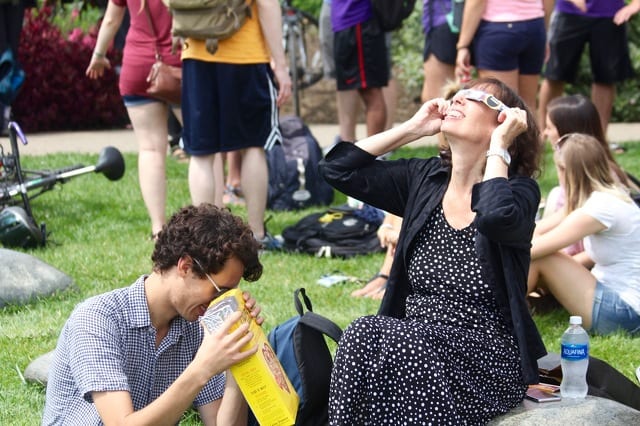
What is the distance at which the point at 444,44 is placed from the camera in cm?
826

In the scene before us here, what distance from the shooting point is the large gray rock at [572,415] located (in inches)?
137

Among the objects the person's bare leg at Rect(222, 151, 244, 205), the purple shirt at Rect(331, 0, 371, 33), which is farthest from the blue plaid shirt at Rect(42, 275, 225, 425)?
the purple shirt at Rect(331, 0, 371, 33)

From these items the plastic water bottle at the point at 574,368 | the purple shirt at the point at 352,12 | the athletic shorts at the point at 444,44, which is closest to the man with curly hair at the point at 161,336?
the plastic water bottle at the point at 574,368

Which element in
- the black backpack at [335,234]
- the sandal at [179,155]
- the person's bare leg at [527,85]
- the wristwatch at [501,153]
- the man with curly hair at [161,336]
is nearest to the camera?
the man with curly hair at [161,336]

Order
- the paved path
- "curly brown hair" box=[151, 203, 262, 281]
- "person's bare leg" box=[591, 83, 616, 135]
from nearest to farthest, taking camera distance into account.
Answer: "curly brown hair" box=[151, 203, 262, 281]
"person's bare leg" box=[591, 83, 616, 135]
the paved path

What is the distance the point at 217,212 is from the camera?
3.36 m

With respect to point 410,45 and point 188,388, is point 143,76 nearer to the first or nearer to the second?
point 188,388

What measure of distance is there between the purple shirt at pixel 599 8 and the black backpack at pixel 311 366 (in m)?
5.24

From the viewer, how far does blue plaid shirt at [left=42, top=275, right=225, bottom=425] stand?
124 inches

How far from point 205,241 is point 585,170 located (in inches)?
96.0

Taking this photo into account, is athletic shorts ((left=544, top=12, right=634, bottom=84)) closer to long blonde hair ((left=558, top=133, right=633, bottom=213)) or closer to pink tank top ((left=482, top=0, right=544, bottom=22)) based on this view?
pink tank top ((left=482, top=0, right=544, bottom=22))

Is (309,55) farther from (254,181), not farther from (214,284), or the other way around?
(214,284)

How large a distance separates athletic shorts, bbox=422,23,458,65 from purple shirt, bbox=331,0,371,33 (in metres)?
0.61

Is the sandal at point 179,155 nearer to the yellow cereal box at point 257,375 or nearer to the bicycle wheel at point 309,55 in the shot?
the bicycle wheel at point 309,55
